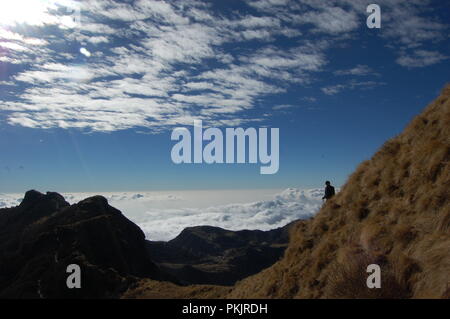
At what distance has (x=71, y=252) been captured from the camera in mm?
73250

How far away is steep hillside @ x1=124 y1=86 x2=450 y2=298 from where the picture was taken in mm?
12922

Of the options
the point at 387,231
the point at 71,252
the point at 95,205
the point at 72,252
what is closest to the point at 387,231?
the point at 387,231

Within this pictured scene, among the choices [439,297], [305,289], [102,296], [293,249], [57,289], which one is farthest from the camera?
[57,289]

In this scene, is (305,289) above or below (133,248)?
above

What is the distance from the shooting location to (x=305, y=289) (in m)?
16.5

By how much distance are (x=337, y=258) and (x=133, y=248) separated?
101 metres

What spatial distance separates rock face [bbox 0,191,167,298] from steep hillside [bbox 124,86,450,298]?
126ft

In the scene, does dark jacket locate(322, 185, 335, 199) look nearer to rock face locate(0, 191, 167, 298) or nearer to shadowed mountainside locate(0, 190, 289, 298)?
shadowed mountainside locate(0, 190, 289, 298)

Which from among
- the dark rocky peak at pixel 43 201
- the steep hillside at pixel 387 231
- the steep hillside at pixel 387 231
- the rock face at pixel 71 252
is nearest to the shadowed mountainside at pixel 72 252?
the rock face at pixel 71 252

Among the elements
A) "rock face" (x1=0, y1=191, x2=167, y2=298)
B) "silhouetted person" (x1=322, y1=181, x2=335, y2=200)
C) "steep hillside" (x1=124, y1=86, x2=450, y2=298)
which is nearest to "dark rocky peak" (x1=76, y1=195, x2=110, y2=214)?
"rock face" (x1=0, y1=191, x2=167, y2=298)

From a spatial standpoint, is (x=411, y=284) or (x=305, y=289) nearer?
(x=411, y=284)
